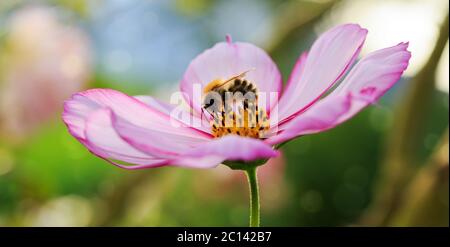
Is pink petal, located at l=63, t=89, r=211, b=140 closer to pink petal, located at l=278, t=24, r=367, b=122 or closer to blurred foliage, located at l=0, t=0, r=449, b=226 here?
pink petal, located at l=278, t=24, r=367, b=122

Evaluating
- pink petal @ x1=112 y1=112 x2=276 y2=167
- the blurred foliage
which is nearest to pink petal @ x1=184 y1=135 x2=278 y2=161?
pink petal @ x1=112 y1=112 x2=276 y2=167

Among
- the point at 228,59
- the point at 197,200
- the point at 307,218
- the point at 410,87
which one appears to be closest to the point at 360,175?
the point at 307,218

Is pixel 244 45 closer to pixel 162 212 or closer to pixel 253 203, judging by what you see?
pixel 253 203

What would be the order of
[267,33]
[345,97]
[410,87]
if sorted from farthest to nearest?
[267,33] < [410,87] < [345,97]

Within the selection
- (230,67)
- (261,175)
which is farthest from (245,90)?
(261,175)

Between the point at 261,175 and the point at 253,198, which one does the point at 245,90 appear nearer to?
the point at 253,198

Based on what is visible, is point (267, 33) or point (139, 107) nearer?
point (139, 107)

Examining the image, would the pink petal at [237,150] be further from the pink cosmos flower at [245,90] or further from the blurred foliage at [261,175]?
the blurred foliage at [261,175]
